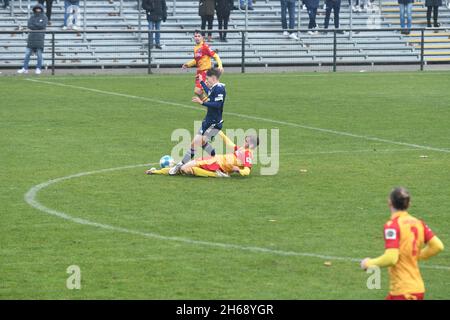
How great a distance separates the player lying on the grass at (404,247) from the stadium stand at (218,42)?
95.2 ft

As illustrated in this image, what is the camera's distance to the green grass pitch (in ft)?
35.5

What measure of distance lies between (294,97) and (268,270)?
19260 millimetres

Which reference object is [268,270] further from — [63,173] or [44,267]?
[63,173]

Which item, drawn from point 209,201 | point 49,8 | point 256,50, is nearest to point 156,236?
point 209,201

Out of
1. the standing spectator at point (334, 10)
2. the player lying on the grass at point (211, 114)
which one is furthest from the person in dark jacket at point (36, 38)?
the player lying on the grass at point (211, 114)

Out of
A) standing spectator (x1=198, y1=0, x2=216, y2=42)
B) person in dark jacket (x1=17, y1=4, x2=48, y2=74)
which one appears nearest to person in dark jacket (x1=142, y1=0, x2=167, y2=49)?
standing spectator (x1=198, y1=0, x2=216, y2=42)

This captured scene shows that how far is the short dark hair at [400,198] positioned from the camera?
8.55 m

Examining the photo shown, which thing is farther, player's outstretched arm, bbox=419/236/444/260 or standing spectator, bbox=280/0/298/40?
standing spectator, bbox=280/0/298/40

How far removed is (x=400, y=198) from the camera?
8555mm

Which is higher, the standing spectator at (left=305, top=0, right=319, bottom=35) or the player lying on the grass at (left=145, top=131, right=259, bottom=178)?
the standing spectator at (left=305, top=0, right=319, bottom=35)

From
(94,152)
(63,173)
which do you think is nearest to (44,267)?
(63,173)

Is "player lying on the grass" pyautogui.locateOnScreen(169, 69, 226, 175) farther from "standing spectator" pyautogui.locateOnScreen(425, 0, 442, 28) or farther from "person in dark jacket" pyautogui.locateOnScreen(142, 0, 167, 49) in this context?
"standing spectator" pyautogui.locateOnScreen(425, 0, 442, 28)

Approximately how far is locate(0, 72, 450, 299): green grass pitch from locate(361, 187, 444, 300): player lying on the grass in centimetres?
164

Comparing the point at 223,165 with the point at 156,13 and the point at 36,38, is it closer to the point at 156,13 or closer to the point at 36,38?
the point at 36,38
